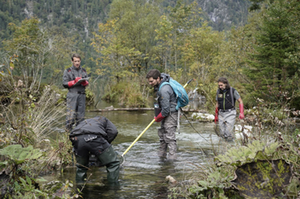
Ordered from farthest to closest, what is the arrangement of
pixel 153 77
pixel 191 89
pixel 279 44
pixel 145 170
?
pixel 191 89
pixel 279 44
pixel 153 77
pixel 145 170

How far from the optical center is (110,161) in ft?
13.1

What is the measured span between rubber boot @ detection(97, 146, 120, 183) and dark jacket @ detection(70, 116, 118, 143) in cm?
23

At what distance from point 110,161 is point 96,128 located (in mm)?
576

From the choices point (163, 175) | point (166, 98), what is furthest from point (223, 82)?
point (163, 175)

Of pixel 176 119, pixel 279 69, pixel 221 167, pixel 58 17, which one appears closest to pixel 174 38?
pixel 279 69

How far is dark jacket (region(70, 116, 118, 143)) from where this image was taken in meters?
3.77

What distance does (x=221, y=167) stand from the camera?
316cm

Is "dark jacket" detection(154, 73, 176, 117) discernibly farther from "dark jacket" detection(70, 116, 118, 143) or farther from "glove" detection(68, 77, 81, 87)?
"glove" detection(68, 77, 81, 87)

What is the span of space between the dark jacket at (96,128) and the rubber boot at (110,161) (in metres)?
0.23

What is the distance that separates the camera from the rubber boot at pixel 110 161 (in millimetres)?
3922

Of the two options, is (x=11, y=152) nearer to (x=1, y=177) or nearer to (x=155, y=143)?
(x=1, y=177)

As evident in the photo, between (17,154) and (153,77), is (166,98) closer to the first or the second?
(153,77)

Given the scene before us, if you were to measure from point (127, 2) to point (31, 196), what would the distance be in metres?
41.5

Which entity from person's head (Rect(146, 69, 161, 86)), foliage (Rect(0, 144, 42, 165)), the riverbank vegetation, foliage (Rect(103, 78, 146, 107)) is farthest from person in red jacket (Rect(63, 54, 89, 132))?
foliage (Rect(103, 78, 146, 107))
